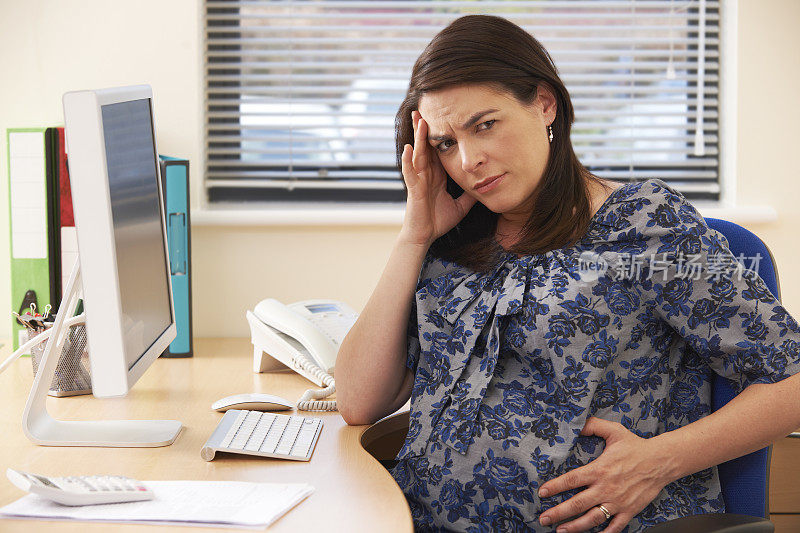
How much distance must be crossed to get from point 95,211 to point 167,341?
0.44 metres

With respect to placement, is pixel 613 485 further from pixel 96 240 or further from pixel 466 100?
pixel 96 240

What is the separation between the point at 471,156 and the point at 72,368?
0.87 meters

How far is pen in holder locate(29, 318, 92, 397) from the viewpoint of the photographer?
146 cm

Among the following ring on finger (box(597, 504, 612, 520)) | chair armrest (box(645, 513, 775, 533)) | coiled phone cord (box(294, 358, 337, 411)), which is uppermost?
coiled phone cord (box(294, 358, 337, 411))

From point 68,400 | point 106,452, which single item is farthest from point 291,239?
point 106,452

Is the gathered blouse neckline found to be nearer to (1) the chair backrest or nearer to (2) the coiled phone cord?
(1) the chair backrest

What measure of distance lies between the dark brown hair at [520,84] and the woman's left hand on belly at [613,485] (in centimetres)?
35

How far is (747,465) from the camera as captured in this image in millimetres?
1180

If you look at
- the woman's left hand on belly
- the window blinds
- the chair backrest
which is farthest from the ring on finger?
the window blinds

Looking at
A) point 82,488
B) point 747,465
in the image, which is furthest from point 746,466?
point 82,488

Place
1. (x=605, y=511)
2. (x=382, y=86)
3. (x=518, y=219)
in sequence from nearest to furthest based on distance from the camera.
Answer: (x=605, y=511) → (x=518, y=219) → (x=382, y=86)

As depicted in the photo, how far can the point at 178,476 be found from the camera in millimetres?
1038

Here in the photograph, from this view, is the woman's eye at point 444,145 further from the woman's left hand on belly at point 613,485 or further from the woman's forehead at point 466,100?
the woman's left hand on belly at point 613,485

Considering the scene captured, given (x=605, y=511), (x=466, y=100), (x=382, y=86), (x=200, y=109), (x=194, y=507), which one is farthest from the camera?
(x=382, y=86)
